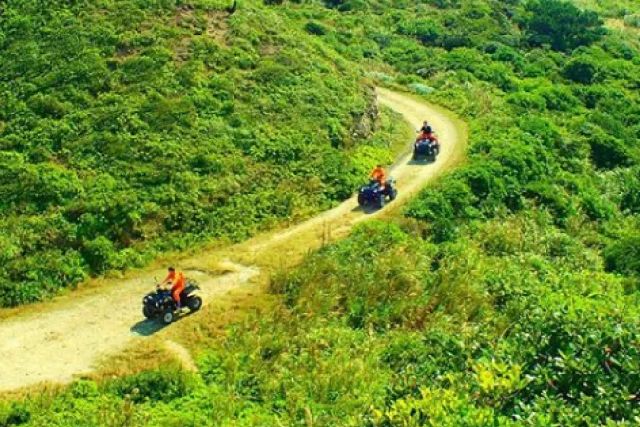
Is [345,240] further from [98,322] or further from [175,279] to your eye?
[98,322]

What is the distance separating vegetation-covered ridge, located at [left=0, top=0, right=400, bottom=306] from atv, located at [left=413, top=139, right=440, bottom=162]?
1870 mm

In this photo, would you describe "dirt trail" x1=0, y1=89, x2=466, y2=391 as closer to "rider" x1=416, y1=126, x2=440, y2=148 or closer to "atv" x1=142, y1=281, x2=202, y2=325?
"atv" x1=142, y1=281, x2=202, y2=325

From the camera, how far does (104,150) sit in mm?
34562

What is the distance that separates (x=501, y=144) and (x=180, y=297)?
24.6 m

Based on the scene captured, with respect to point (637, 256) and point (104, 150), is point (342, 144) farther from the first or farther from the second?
point (637, 256)

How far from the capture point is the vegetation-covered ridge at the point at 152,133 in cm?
3053

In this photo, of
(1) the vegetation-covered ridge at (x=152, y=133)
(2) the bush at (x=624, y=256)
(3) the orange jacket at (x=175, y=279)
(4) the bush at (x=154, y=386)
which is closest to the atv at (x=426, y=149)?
(1) the vegetation-covered ridge at (x=152, y=133)

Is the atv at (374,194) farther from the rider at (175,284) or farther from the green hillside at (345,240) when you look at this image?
the rider at (175,284)

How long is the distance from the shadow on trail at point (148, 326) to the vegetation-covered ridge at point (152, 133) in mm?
4180

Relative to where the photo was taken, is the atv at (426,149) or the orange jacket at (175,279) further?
the atv at (426,149)

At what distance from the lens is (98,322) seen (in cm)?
2552

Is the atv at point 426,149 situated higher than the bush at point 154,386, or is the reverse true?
the atv at point 426,149

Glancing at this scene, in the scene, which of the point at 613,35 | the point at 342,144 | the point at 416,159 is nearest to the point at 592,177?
the point at 416,159

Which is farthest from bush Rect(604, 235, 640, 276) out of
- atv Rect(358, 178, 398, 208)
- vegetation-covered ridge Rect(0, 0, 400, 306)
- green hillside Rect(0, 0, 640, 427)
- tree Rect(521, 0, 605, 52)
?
tree Rect(521, 0, 605, 52)
